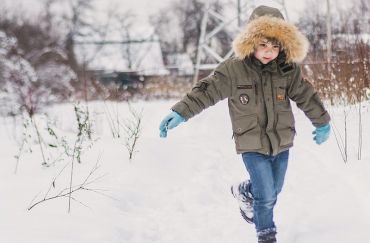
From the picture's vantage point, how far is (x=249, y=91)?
116 inches

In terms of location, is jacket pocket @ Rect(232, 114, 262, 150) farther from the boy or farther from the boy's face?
the boy's face

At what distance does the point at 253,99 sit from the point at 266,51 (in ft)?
0.92

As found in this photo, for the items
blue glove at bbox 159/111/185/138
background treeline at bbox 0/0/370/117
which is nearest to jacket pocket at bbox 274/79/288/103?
blue glove at bbox 159/111/185/138

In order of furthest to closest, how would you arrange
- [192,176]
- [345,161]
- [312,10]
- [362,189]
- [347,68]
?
[312,10] < [347,68] < [192,176] < [345,161] < [362,189]

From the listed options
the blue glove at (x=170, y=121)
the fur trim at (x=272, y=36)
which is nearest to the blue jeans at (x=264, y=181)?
the blue glove at (x=170, y=121)

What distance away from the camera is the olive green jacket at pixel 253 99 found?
293 centimetres

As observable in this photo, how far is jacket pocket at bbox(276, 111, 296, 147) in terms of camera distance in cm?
297

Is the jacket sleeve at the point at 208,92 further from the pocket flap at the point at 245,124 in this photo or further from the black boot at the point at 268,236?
the black boot at the point at 268,236

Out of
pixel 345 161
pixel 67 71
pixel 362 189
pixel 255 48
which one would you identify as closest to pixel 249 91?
pixel 255 48

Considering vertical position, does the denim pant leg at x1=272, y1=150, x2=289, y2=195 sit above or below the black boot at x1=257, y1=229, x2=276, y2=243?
above

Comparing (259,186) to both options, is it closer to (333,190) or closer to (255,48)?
(255,48)

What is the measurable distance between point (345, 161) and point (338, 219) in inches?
45.6

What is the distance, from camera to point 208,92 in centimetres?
297

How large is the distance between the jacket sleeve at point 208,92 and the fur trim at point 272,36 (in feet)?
0.51
